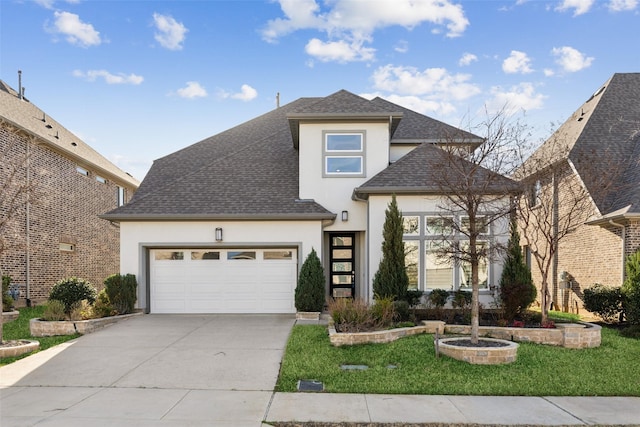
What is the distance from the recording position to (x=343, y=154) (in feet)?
44.2

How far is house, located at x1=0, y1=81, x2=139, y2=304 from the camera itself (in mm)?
14508

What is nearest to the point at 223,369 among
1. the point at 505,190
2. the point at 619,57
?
the point at 505,190

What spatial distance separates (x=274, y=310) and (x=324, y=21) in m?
8.75

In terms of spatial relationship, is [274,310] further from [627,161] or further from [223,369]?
[627,161]

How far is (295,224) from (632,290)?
842 centimetres

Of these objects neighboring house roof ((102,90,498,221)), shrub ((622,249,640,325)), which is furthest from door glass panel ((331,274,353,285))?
shrub ((622,249,640,325))

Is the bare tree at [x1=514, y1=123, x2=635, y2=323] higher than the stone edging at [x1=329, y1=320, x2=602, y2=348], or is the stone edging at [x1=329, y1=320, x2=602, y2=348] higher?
the bare tree at [x1=514, y1=123, x2=635, y2=323]

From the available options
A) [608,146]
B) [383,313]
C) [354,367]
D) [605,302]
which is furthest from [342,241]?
[608,146]

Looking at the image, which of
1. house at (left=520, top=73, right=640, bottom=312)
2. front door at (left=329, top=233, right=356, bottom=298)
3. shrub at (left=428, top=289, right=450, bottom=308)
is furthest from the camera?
front door at (left=329, top=233, right=356, bottom=298)

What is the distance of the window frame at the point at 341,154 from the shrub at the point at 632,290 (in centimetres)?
710

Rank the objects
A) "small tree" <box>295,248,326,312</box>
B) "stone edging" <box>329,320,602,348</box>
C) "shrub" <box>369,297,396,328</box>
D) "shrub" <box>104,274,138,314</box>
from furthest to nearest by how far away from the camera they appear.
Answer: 1. "shrub" <box>104,274,138,314</box>
2. "small tree" <box>295,248,326,312</box>
3. "shrub" <box>369,297,396,328</box>
4. "stone edging" <box>329,320,602,348</box>

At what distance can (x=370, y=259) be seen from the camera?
1223cm

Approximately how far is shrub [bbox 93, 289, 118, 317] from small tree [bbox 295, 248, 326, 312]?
477cm

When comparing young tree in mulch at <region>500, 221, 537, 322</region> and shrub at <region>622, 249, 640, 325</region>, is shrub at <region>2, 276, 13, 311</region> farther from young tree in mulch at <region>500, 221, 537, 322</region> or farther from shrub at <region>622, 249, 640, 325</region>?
shrub at <region>622, 249, 640, 325</region>
